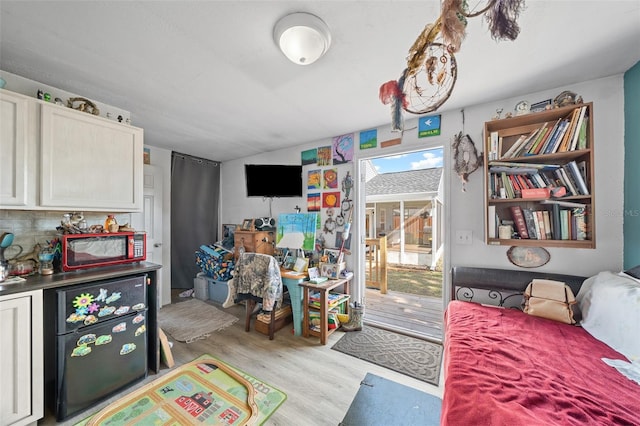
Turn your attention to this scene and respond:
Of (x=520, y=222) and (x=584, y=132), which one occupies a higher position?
(x=584, y=132)

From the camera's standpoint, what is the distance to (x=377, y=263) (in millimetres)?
4258

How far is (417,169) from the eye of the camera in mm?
5477

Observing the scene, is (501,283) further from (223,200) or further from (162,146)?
(162,146)

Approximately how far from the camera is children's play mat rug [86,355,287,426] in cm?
150

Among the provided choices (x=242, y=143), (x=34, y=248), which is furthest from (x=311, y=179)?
(x=34, y=248)

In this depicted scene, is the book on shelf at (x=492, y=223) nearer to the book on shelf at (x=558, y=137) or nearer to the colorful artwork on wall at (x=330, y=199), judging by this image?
the book on shelf at (x=558, y=137)

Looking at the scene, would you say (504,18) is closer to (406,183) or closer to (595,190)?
(595,190)

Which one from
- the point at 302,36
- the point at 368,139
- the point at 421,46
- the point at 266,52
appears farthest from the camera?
the point at 368,139

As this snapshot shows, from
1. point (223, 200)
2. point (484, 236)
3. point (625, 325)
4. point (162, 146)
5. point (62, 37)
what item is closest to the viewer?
point (625, 325)

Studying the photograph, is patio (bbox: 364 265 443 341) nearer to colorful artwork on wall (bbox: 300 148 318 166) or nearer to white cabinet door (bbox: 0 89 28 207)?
colorful artwork on wall (bbox: 300 148 318 166)

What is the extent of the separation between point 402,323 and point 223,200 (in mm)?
3677

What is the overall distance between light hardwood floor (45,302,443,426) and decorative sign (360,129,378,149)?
2.27 meters

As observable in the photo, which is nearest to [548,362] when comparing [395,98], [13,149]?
[395,98]

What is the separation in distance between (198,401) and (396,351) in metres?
1.77
